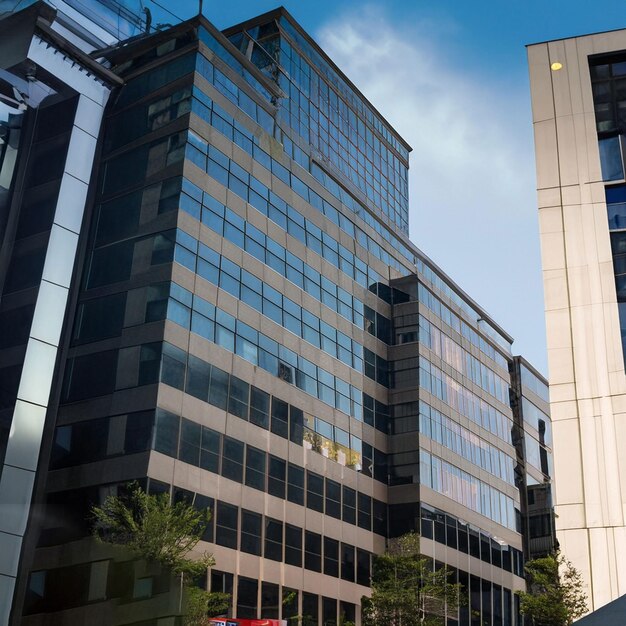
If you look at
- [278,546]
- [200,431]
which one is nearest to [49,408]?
[200,431]

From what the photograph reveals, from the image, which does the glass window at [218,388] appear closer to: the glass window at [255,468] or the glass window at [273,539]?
the glass window at [255,468]

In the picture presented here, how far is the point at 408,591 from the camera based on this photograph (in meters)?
55.8

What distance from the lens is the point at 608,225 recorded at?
101ft

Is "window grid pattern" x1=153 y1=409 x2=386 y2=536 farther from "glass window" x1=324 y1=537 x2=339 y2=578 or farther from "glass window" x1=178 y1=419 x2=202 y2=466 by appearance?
"glass window" x1=324 y1=537 x2=339 y2=578

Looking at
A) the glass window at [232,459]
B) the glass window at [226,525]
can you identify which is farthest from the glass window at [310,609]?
the glass window at [232,459]

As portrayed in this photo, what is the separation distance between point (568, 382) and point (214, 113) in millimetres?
30022

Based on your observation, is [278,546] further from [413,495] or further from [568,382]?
[568,382]

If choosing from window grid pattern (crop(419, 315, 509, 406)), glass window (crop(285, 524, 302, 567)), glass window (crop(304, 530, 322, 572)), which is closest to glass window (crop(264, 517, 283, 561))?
glass window (crop(285, 524, 302, 567))

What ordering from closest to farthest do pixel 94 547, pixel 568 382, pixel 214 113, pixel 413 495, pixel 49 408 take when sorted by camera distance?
pixel 568 382
pixel 94 547
pixel 49 408
pixel 214 113
pixel 413 495

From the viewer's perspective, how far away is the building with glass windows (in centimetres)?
4397

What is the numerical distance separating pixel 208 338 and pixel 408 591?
20.3 metres

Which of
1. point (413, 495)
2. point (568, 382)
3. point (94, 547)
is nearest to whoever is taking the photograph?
point (568, 382)

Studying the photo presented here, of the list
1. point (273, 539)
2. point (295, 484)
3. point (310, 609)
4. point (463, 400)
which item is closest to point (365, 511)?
point (295, 484)

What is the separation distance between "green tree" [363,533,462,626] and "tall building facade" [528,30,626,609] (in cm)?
2834
